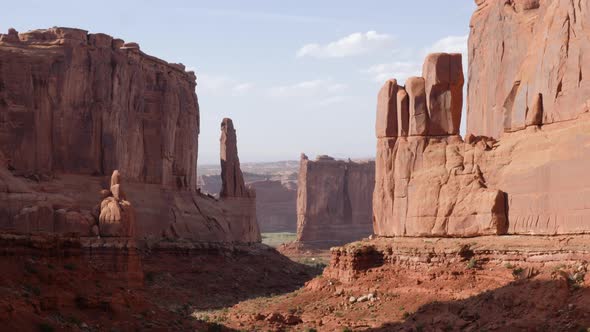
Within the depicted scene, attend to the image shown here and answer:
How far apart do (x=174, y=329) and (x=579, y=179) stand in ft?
51.4

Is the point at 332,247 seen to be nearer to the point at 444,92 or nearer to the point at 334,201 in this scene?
the point at 444,92

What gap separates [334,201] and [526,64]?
71.5 m

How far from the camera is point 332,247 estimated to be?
65.0 meters

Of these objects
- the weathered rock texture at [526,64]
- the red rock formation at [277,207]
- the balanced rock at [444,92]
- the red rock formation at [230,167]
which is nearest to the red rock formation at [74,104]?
the red rock formation at [230,167]

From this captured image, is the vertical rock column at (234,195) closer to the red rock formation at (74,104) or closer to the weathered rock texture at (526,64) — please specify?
the red rock formation at (74,104)

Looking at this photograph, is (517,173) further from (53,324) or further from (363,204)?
(363,204)

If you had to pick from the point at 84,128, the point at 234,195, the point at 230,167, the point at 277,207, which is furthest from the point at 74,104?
the point at 277,207

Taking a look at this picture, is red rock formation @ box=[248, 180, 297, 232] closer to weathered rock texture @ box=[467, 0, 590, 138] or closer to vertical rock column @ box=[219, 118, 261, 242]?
vertical rock column @ box=[219, 118, 261, 242]

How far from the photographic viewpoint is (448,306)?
162 feet

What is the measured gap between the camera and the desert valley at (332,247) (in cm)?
4353

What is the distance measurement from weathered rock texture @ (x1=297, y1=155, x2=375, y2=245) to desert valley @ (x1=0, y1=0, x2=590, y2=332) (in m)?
33.5

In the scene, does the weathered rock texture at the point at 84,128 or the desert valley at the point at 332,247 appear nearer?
the desert valley at the point at 332,247

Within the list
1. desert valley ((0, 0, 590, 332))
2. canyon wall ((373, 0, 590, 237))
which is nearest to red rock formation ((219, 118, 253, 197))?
desert valley ((0, 0, 590, 332))

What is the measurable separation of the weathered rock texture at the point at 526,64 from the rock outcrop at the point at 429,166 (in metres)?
1.37
